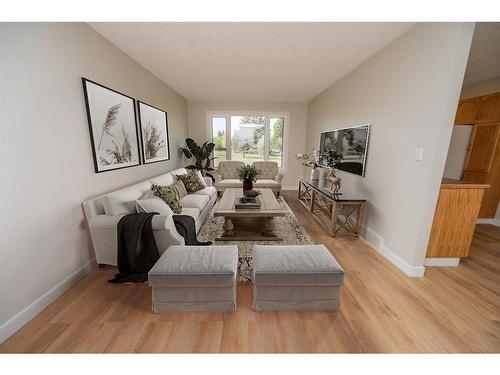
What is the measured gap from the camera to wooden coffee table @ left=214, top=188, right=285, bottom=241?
97.3 inches

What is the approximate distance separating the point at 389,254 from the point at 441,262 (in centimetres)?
51

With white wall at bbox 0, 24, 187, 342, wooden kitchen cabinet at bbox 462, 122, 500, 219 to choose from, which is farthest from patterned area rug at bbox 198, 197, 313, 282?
wooden kitchen cabinet at bbox 462, 122, 500, 219

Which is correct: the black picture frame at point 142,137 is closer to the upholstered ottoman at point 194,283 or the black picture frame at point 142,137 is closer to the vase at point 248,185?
the vase at point 248,185

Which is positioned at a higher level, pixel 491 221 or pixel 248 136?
pixel 248 136

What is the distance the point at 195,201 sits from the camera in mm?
2941

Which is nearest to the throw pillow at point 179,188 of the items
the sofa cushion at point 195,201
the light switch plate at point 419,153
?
the sofa cushion at point 195,201

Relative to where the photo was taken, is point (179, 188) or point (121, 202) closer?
point (121, 202)

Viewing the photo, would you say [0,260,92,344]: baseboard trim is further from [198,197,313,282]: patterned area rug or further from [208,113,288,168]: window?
[208,113,288,168]: window

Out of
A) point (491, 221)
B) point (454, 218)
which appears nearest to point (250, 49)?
point (454, 218)

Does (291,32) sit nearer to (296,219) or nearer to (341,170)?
(341,170)

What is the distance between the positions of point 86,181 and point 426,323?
10.6 ft

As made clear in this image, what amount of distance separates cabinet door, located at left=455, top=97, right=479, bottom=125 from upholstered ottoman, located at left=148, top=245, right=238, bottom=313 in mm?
4768

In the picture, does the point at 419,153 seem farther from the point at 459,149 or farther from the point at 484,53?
the point at 459,149
